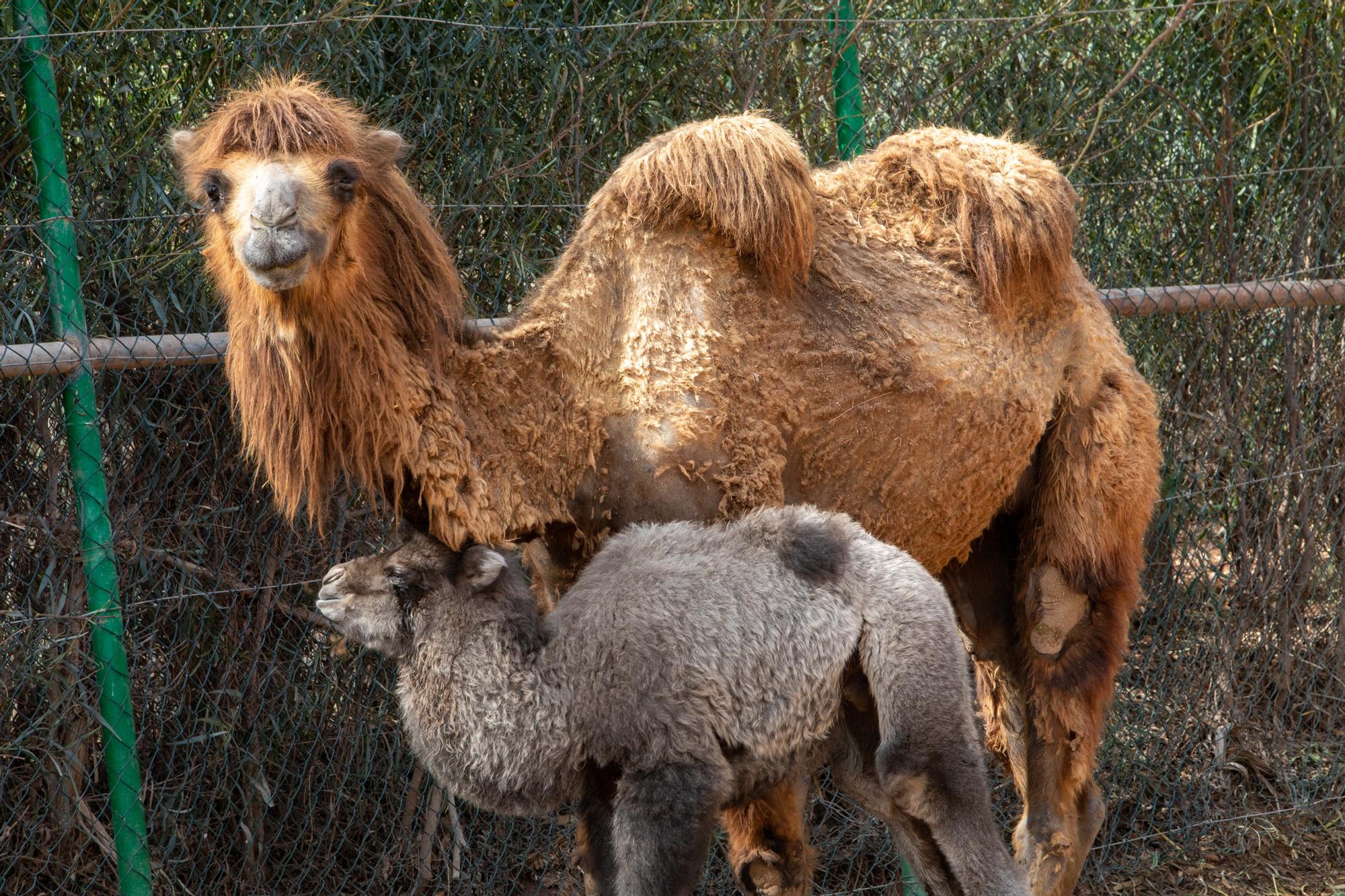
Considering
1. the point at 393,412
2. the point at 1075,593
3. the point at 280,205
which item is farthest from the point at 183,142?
the point at 1075,593

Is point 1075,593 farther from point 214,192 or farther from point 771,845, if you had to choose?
point 214,192

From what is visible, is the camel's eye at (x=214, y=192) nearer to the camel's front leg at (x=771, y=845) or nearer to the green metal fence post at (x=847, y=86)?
the camel's front leg at (x=771, y=845)

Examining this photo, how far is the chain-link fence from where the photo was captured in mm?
4086

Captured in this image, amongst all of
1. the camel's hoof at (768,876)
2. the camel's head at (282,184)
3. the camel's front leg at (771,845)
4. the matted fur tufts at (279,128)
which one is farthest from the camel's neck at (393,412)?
the camel's hoof at (768,876)

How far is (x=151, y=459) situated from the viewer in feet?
13.9

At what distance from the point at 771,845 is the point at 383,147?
6.56ft

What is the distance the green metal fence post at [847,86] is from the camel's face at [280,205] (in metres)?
2.26

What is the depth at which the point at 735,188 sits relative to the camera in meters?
3.20

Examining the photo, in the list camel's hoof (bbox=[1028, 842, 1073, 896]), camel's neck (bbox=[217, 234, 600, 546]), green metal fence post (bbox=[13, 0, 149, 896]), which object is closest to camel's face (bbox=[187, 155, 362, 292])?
camel's neck (bbox=[217, 234, 600, 546])

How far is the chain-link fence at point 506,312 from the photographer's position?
4.09 metres

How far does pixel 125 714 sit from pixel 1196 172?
460cm

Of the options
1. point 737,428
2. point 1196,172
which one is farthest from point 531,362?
point 1196,172

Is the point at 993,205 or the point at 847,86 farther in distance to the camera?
the point at 847,86

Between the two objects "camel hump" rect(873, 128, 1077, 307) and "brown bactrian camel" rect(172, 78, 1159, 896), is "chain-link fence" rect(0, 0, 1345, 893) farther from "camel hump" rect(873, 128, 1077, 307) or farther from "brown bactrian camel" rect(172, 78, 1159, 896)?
"camel hump" rect(873, 128, 1077, 307)
